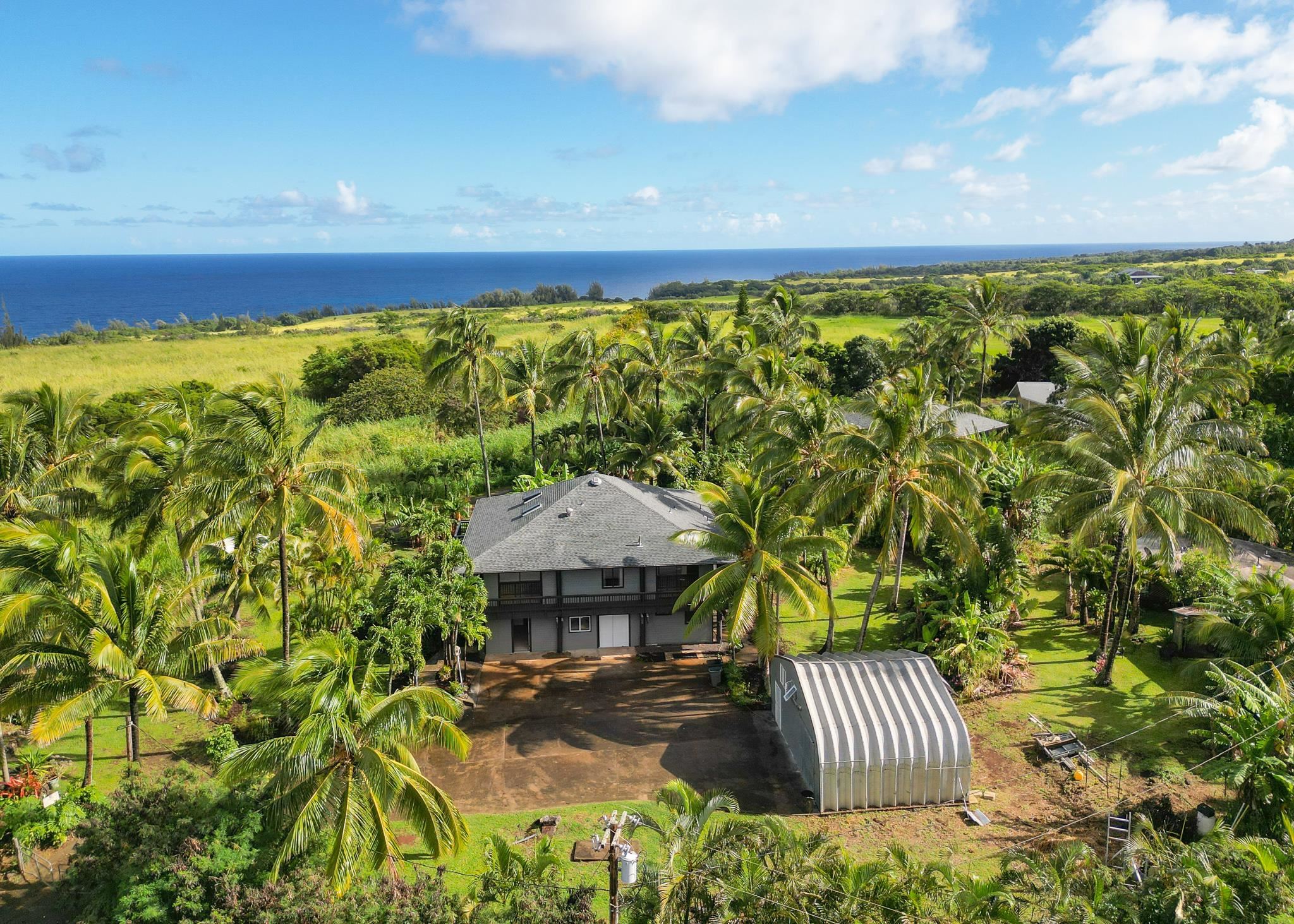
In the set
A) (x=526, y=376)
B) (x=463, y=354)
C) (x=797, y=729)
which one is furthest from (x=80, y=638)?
(x=526, y=376)

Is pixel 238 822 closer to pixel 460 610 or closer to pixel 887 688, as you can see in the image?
pixel 460 610

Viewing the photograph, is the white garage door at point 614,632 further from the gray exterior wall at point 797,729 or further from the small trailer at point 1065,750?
the small trailer at point 1065,750

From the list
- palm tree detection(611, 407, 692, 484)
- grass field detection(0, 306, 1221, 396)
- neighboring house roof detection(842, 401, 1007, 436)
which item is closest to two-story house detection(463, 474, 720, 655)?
palm tree detection(611, 407, 692, 484)

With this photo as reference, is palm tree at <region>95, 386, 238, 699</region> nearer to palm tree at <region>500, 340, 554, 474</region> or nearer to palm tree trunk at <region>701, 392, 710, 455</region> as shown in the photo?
palm tree at <region>500, 340, 554, 474</region>

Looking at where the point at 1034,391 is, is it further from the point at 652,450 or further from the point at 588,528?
the point at 588,528

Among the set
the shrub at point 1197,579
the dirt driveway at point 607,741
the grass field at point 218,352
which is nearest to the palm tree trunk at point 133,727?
the dirt driveway at point 607,741

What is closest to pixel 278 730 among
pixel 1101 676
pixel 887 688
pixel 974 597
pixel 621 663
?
pixel 621 663

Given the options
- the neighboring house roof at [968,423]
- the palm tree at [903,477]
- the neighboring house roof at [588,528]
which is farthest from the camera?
the neighboring house roof at [968,423]
